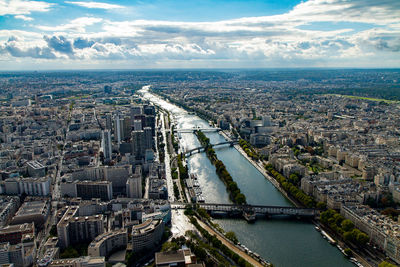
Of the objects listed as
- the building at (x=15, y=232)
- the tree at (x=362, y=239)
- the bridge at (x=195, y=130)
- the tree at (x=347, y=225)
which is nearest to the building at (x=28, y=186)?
the building at (x=15, y=232)

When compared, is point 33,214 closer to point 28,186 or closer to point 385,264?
point 28,186

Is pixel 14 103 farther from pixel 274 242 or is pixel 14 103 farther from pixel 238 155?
pixel 274 242

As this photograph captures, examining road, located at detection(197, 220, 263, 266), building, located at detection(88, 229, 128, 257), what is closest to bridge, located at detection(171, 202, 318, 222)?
road, located at detection(197, 220, 263, 266)

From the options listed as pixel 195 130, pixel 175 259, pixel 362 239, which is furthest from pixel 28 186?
pixel 195 130

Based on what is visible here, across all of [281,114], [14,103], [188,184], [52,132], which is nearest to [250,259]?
[188,184]

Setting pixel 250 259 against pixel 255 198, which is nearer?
pixel 250 259
